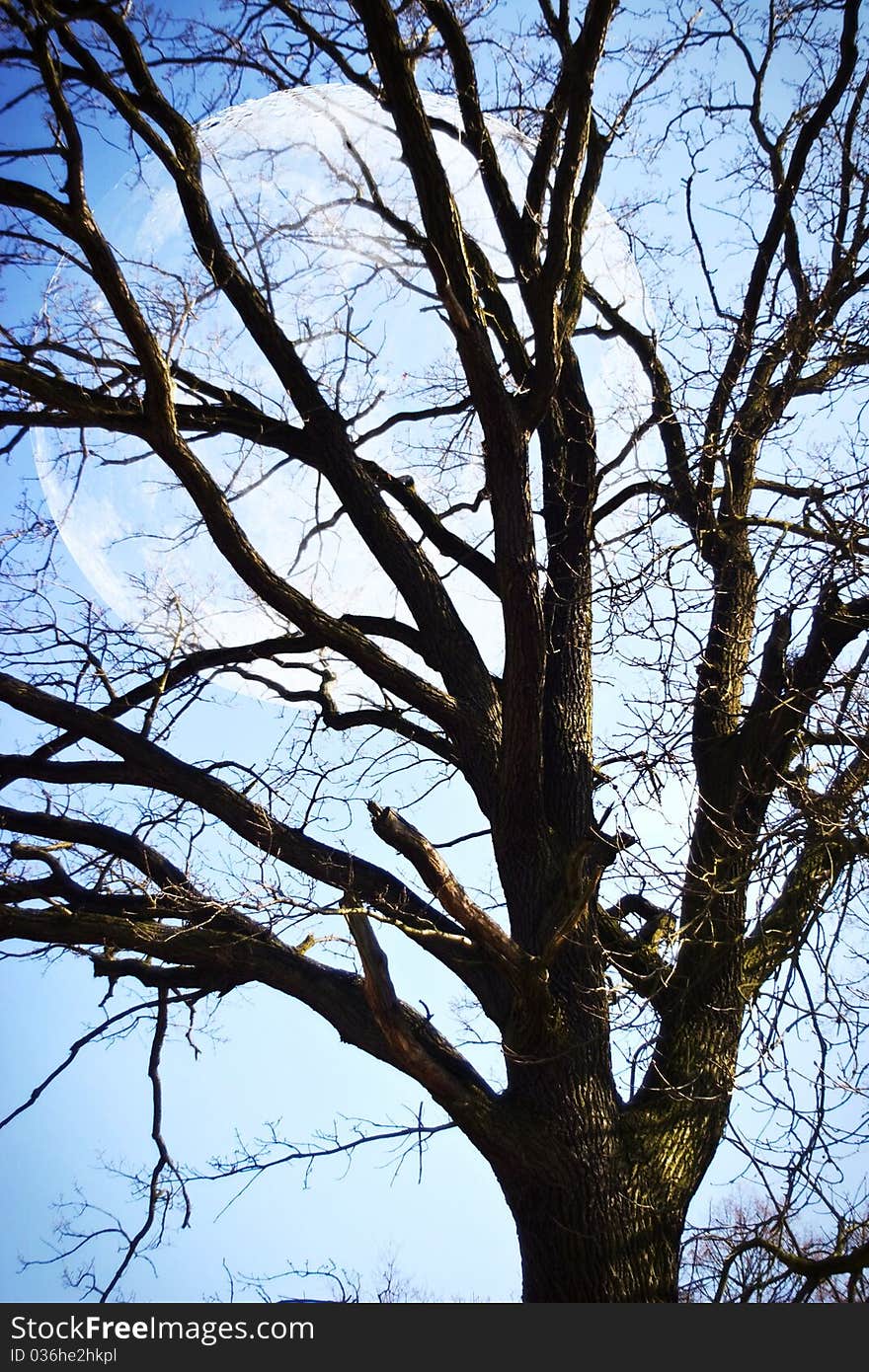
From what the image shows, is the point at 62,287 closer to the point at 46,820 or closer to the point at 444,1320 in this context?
the point at 46,820

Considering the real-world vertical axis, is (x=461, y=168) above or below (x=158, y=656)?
above

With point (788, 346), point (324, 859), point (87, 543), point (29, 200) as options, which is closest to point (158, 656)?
point (87, 543)

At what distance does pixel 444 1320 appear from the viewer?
4.19 metres

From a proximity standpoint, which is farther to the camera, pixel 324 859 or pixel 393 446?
pixel 393 446

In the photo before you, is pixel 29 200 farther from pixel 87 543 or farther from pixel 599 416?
pixel 599 416

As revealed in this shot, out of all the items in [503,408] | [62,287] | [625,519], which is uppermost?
[62,287]

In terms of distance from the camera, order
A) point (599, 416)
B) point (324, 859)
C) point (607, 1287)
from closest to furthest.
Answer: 1. point (607, 1287)
2. point (324, 859)
3. point (599, 416)

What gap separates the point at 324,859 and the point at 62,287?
111 inches

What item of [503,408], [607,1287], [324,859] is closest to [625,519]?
[503,408]

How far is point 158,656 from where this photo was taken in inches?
241

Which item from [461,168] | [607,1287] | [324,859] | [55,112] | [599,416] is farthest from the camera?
[599,416]

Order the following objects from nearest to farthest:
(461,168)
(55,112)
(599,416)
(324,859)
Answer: (55,112), (324,859), (461,168), (599,416)

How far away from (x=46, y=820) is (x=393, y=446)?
2540 mm

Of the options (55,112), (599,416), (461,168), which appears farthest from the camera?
(599,416)
